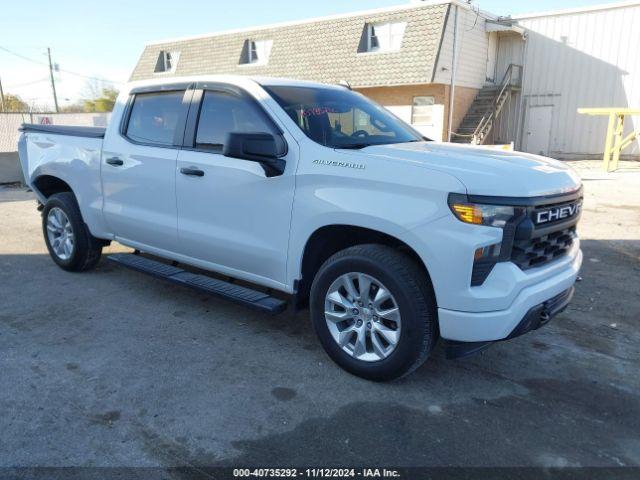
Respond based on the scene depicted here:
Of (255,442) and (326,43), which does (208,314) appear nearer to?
(255,442)

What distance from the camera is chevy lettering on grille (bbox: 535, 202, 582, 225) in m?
3.12

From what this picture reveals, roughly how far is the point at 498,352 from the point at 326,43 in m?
20.1

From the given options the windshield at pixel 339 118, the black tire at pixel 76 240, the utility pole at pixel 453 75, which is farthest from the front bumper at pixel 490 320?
the utility pole at pixel 453 75

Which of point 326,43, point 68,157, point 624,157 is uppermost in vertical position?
point 326,43

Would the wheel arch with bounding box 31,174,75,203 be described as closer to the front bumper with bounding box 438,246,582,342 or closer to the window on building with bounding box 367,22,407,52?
the front bumper with bounding box 438,246,582,342

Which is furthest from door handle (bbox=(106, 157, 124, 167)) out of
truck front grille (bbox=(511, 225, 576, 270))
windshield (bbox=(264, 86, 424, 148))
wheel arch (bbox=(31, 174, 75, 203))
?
truck front grille (bbox=(511, 225, 576, 270))

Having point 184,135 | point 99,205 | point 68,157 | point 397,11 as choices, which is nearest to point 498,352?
point 184,135

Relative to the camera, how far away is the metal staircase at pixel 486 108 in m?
21.2

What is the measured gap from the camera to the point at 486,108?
21.9m

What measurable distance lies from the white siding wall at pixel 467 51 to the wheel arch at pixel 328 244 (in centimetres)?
1700

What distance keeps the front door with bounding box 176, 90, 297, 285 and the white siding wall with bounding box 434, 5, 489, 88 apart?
1657 centimetres

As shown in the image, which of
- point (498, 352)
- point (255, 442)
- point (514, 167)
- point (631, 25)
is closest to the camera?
point (255, 442)

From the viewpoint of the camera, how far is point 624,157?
20.8 metres

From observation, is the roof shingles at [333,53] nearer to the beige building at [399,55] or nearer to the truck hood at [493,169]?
the beige building at [399,55]
